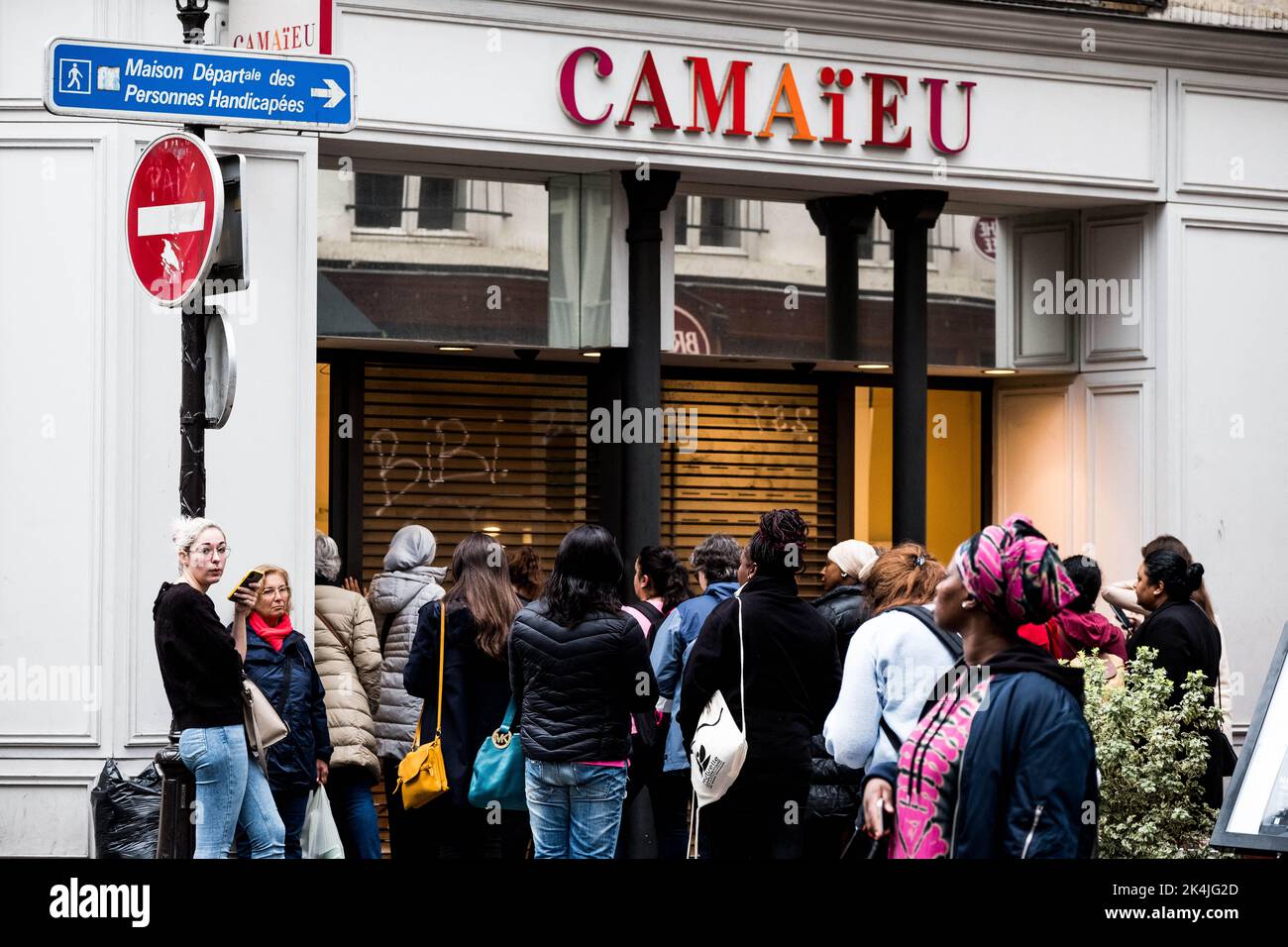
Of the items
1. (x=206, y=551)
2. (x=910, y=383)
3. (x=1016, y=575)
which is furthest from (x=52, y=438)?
(x=1016, y=575)

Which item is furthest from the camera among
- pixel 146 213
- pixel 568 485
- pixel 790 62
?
pixel 568 485

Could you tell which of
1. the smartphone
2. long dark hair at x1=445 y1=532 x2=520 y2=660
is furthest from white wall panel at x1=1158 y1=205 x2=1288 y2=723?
the smartphone

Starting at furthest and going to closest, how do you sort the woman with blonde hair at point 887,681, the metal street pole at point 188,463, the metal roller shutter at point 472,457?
the metal roller shutter at point 472,457
the metal street pole at point 188,463
the woman with blonde hair at point 887,681

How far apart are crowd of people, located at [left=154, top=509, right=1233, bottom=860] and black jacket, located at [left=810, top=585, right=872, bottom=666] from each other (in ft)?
0.04

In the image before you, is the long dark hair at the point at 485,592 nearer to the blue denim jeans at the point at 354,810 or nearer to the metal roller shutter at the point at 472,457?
the blue denim jeans at the point at 354,810

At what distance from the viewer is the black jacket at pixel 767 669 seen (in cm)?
762

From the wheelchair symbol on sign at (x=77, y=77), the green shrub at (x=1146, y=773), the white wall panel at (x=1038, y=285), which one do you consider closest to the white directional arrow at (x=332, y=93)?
the wheelchair symbol on sign at (x=77, y=77)

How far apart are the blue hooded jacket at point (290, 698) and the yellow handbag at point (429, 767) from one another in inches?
18.2

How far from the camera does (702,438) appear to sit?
41.4ft

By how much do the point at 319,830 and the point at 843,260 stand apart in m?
5.51

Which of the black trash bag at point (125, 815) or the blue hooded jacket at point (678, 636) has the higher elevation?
the blue hooded jacket at point (678, 636)
